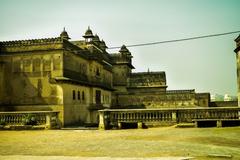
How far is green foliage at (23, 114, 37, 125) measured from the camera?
21255mm

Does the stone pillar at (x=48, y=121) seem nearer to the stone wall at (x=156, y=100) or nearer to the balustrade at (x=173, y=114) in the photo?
the balustrade at (x=173, y=114)

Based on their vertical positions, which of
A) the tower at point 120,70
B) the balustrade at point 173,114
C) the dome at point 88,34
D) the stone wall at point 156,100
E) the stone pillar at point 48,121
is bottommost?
the stone pillar at point 48,121

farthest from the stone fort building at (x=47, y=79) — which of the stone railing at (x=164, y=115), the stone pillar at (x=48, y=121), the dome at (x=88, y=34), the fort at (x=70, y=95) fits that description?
the stone railing at (x=164, y=115)

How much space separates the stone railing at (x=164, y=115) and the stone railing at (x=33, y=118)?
4290 millimetres

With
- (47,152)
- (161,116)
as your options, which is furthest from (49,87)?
(47,152)

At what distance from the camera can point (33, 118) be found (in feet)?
70.4

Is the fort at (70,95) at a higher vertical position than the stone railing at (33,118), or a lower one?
higher

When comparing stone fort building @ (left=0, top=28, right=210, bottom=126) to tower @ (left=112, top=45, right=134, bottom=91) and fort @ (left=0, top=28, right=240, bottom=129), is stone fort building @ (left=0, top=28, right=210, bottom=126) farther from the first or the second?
tower @ (left=112, top=45, right=134, bottom=91)

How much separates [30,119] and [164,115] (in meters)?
10.1

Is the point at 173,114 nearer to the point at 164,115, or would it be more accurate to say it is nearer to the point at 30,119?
the point at 164,115

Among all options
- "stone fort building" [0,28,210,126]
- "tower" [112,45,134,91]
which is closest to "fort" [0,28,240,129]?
"stone fort building" [0,28,210,126]

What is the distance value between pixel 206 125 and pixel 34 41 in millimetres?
20239

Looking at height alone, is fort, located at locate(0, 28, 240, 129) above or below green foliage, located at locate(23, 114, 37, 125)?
above

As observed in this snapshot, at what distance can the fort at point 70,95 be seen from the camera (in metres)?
19.2
